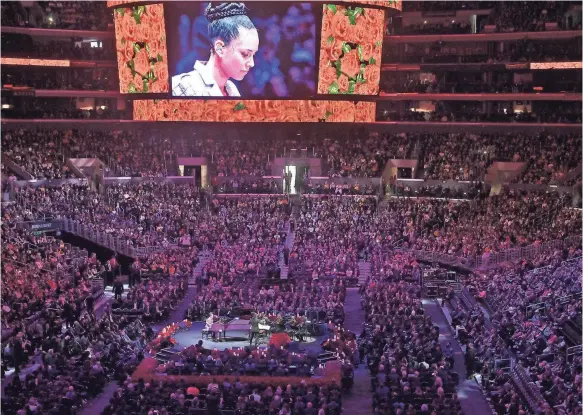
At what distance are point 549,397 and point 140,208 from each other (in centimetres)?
2787

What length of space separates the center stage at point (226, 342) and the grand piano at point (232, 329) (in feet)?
0.19

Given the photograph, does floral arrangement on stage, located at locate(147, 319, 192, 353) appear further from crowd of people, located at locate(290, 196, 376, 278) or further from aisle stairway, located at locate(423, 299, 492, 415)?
aisle stairway, located at locate(423, 299, 492, 415)

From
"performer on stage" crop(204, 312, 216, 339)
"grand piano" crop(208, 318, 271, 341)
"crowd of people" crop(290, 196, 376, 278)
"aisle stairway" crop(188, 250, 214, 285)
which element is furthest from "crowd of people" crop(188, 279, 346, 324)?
"aisle stairway" crop(188, 250, 214, 285)

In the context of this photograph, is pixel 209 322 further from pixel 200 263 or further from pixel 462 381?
pixel 200 263

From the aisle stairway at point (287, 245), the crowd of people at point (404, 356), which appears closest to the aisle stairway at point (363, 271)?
the aisle stairway at point (287, 245)

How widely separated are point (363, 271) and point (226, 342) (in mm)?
11683

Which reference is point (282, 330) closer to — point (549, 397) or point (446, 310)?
point (446, 310)

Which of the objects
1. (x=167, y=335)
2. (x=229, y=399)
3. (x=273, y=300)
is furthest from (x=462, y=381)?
(x=167, y=335)

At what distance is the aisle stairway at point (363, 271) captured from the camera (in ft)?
139

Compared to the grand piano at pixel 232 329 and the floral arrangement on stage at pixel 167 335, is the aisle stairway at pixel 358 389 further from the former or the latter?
the floral arrangement on stage at pixel 167 335

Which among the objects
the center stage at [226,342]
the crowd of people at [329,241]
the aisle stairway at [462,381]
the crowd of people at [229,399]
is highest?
the crowd of people at [329,241]

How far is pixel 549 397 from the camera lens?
25688 millimetres

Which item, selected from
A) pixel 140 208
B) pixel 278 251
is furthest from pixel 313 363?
pixel 140 208

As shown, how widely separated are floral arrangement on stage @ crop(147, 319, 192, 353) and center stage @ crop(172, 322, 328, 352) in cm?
22
